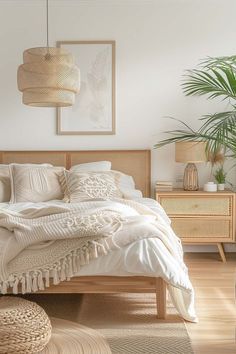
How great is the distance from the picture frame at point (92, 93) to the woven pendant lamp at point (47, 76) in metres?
1.56

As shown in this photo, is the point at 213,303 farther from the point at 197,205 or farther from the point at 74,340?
the point at 197,205

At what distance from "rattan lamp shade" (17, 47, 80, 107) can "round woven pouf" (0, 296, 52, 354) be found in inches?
62.3

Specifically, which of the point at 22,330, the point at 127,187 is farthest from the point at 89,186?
the point at 22,330

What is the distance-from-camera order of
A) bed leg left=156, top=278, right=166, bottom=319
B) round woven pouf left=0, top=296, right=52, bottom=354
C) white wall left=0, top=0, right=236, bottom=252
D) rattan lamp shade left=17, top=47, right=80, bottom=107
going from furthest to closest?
white wall left=0, top=0, right=236, bottom=252
rattan lamp shade left=17, top=47, right=80, bottom=107
bed leg left=156, top=278, right=166, bottom=319
round woven pouf left=0, top=296, right=52, bottom=354

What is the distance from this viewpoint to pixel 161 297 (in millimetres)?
3131

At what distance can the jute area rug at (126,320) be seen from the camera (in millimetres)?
2758

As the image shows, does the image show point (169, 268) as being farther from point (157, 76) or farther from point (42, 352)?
point (157, 76)

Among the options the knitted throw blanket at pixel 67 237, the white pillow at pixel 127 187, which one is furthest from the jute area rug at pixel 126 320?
the white pillow at pixel 127 187

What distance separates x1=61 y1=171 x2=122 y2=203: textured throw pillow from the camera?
14.4 feet

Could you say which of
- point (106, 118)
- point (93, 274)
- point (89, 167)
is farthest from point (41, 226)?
point (106, 118)

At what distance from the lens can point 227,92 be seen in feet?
13.6

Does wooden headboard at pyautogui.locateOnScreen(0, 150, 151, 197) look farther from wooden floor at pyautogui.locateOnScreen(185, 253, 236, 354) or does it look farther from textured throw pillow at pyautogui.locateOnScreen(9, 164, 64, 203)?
wooden floor at pyautogui.locateOnScreen(185, 253, 236, 354)

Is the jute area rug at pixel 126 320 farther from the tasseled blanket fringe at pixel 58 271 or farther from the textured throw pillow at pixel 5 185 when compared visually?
the textured throw pillow at pixel 5 185

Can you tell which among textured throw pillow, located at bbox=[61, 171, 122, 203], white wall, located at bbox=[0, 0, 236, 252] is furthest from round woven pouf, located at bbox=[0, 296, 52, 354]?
white wall, located at bbox=[0, 0, 236, 252]
